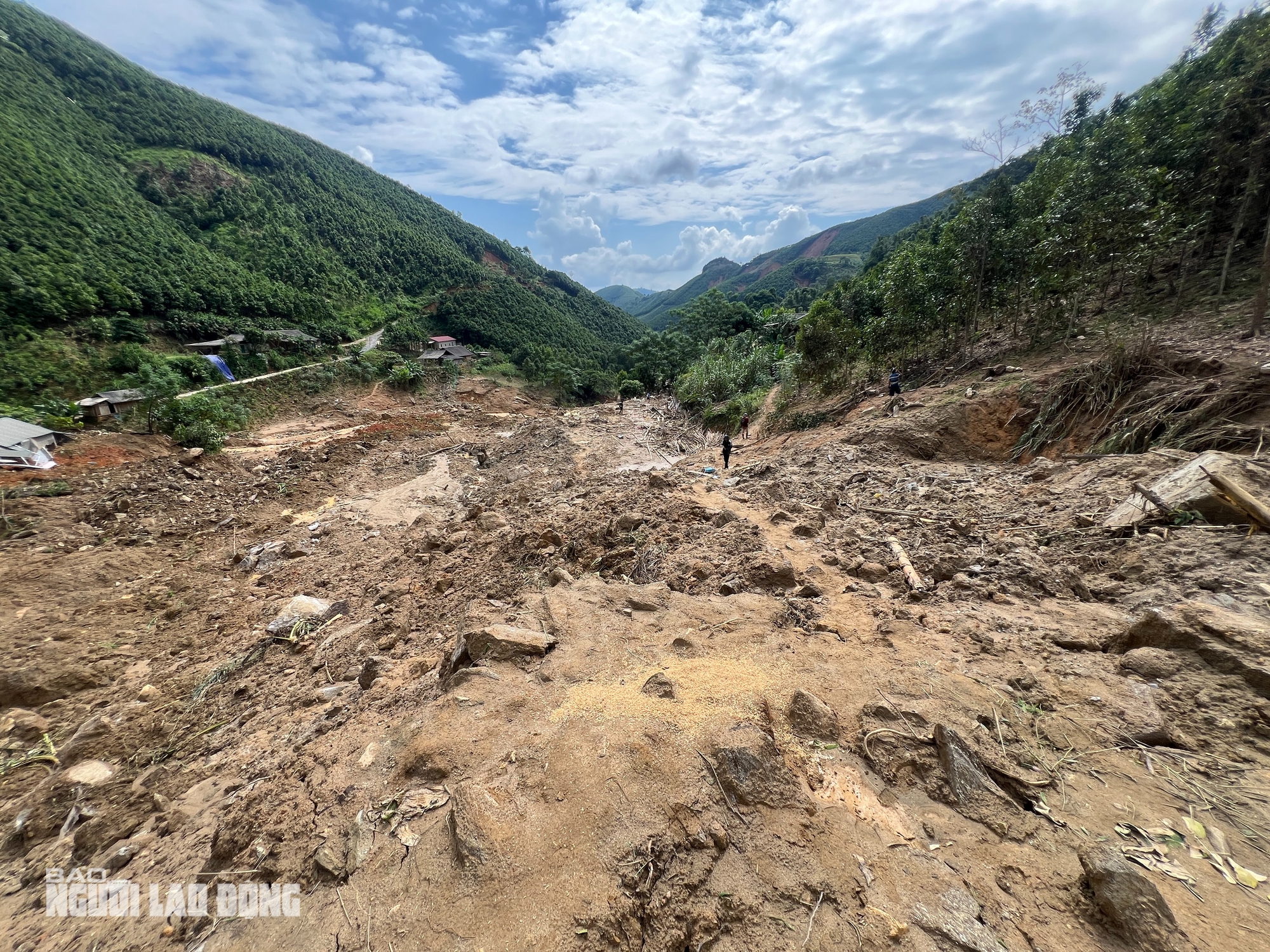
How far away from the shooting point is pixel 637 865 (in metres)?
2.24

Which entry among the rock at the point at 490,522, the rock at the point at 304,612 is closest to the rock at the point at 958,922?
the rock at the point at 304,612

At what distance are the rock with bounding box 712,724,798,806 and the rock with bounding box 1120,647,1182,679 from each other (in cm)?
266

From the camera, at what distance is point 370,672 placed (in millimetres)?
4680

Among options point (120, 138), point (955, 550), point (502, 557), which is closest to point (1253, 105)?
point (955, 550)

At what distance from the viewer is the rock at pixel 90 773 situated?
4051 millimetres

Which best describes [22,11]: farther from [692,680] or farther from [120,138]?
[692,680]

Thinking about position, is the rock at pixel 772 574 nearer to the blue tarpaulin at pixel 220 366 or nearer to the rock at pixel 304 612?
the rock at pixel 304 612

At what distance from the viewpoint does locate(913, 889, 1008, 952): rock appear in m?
1.88

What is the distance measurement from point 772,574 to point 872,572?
117 cm

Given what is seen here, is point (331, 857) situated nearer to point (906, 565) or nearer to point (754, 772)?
point (754, 772)

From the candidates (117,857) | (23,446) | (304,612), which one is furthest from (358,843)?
(23,446)

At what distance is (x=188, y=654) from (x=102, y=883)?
4319mm

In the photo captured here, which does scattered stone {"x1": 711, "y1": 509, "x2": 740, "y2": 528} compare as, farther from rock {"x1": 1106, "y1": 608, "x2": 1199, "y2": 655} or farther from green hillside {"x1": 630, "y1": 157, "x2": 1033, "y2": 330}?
green hillside {"x1": 630, "y1": 157, "x2": 1033, "y2": 330}

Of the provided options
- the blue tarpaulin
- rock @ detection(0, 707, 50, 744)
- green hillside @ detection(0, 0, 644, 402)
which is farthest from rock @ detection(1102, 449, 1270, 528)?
the blue tarpaulin
